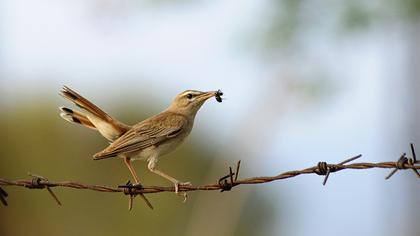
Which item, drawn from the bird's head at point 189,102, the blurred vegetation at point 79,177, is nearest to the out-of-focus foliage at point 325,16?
the blurred vegetation at point 79,177

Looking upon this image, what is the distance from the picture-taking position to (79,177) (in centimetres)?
3169

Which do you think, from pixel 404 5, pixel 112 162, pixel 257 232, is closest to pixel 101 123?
pixel 404 5

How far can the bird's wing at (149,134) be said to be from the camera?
8242mm

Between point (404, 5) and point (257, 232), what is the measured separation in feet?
40.1

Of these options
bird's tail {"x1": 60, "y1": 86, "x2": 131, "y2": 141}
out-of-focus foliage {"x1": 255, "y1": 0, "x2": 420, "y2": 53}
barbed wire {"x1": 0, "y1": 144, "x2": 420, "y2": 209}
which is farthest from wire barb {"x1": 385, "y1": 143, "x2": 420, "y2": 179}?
out-of-focus foliage {"x1": 255, "y1": 0, "x2": 420, "y2": 53}

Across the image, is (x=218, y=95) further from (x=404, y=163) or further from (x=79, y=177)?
(x=79, y=177)

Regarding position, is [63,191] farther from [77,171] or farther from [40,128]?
[40,128]

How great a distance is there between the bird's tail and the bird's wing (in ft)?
0.53

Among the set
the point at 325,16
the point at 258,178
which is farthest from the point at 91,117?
the point at 325,16

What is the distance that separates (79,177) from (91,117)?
2340 cm

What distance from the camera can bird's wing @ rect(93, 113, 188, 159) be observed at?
324 inches

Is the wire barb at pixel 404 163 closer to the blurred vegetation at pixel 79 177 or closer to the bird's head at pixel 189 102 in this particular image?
the bird's head at pixel 189 102

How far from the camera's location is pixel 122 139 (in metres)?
8.37

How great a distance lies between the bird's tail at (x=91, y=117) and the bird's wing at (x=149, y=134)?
0.16 metres
